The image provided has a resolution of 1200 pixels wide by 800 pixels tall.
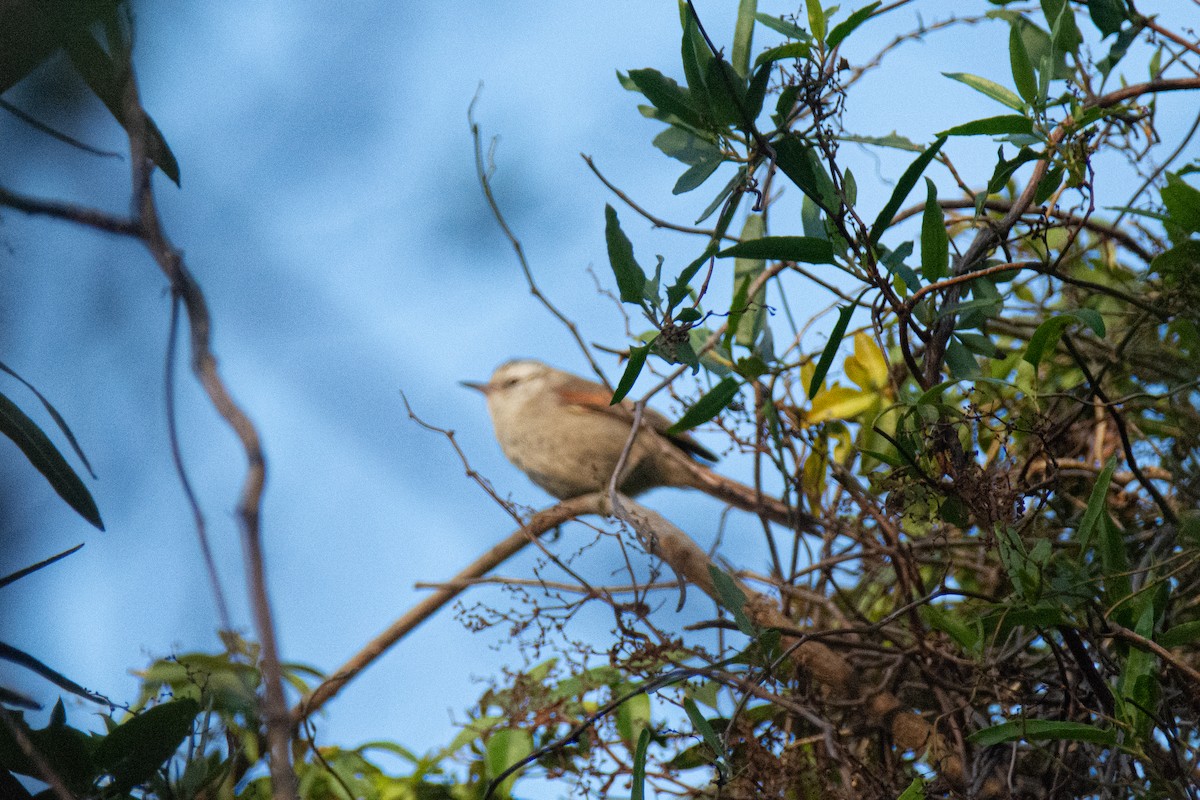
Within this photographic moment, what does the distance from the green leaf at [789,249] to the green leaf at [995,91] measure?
418mm

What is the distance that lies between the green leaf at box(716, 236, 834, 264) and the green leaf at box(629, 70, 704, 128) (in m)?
0.25

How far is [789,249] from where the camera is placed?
1.50 m

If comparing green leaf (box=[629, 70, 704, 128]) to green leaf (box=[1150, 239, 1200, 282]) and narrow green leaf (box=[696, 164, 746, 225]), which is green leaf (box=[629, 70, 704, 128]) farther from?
green leaf (box=[1150, 239, 1200, 282])

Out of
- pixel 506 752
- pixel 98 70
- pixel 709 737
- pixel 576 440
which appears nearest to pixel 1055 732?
pixel 709 737

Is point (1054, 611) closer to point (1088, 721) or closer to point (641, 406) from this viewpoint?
point (1088, 721)

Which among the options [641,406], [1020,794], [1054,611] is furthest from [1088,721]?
[641,406]

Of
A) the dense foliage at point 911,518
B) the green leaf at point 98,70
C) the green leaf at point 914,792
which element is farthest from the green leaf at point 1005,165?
the green leaf at point 98,70

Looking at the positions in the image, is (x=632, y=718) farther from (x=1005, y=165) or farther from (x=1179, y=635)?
(x=1005, y=165)

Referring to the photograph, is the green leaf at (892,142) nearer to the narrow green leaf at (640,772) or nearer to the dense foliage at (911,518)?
the dense foliage at (911,518)

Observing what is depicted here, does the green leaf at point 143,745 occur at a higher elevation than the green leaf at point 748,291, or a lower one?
lower

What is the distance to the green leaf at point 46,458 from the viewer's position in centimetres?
152

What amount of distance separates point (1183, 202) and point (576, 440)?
3.83 metres

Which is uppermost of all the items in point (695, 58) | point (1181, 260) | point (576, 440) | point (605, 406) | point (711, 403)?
point (605, 406)

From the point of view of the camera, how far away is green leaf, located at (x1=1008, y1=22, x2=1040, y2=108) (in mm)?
1637
